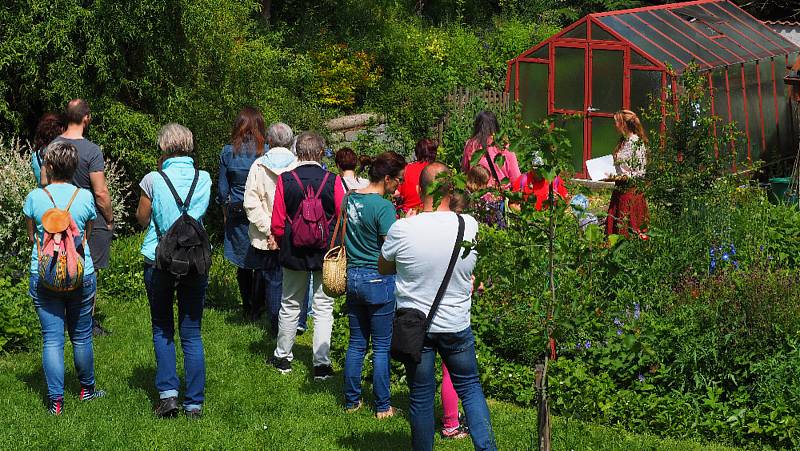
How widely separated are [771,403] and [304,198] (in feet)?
10.8

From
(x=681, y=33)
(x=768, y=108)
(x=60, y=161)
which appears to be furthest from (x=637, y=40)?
(x=60, y=161)

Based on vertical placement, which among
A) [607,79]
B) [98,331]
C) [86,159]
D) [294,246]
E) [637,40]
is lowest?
[98,331]

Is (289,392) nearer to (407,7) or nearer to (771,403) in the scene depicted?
(771,403)

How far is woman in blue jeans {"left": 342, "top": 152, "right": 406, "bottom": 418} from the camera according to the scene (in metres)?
6.33

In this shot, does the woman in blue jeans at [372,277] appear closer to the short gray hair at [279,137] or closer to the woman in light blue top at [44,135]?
the short gray hair at [279,137]

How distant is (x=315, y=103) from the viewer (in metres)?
18.2

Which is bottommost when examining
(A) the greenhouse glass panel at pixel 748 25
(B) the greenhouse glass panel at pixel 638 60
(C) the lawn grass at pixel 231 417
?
(C) the lawn grass at pixel 231 417

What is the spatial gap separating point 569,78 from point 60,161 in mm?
12468

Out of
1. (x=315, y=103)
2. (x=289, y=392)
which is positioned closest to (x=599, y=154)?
(x=315, y=103)

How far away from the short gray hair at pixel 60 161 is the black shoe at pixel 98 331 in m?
2.63

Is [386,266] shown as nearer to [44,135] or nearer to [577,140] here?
[44,135]

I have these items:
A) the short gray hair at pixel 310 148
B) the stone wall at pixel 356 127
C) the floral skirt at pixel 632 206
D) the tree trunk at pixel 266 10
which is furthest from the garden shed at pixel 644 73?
the short gray hair at pixel 310 148

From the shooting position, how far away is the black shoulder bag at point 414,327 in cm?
498

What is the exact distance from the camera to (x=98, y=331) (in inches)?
337
